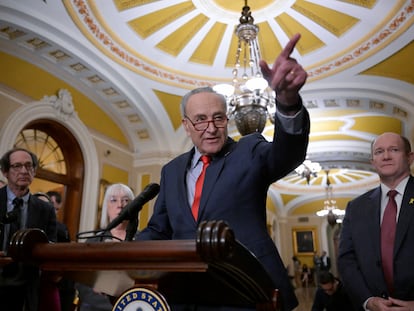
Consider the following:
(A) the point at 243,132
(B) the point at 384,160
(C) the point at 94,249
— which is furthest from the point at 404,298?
(A) the point at 243,132

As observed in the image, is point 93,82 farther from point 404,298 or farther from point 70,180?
point 404,298

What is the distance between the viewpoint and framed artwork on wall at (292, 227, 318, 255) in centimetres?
1802

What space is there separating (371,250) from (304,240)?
17.4 m

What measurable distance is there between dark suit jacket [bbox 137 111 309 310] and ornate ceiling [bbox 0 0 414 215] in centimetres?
420

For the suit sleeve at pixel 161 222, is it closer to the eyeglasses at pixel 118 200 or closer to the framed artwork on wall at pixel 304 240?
the eyeglasses at pixel 118 200

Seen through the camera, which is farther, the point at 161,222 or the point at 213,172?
the point at 161,222

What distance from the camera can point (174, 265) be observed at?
59cm

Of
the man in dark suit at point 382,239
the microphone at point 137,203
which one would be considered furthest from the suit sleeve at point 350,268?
the microphone at point 137,203

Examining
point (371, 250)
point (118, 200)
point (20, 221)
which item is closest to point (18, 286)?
point (20, 221)

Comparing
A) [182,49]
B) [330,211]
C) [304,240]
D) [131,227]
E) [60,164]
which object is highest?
[182,49]

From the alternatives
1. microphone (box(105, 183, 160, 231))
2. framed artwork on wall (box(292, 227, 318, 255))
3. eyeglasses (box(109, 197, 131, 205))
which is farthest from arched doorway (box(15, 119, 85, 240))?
framed artwork on wall (box(292, 227, 318, 255))

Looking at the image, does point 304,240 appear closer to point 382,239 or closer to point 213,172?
point 382,239

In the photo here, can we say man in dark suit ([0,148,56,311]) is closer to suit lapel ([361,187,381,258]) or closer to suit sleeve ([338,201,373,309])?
suit sleeve ([338,201,373,309])

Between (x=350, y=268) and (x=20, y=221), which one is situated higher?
(x=20, y=221)
